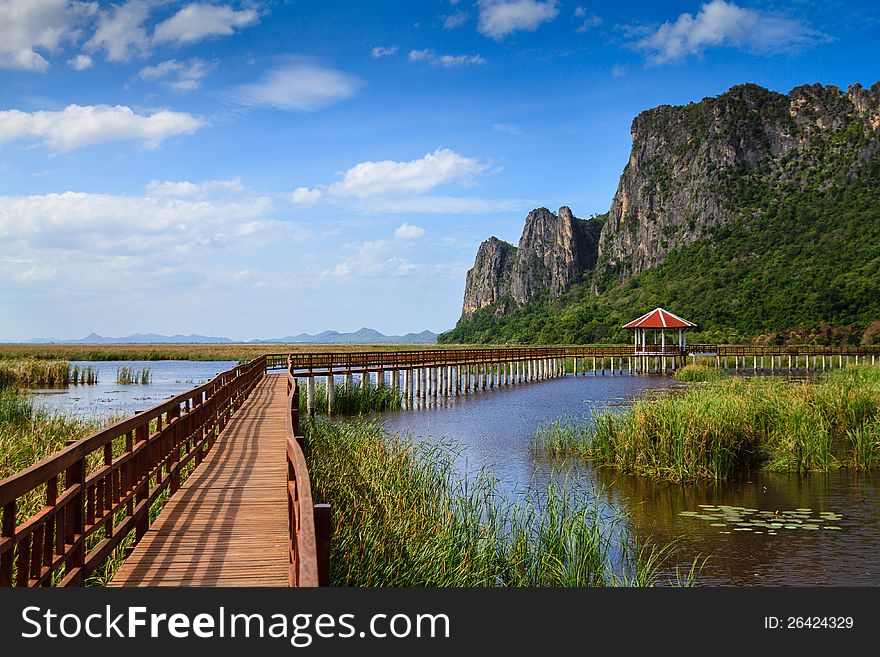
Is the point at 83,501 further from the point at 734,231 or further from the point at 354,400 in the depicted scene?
the point at 734,231

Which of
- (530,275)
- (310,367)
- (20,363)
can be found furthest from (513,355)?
(530,275)

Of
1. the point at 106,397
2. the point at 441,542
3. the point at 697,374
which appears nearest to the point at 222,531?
the point at 441,542

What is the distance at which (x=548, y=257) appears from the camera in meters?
184

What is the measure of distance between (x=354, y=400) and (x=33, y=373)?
1809 cm

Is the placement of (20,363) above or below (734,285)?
below

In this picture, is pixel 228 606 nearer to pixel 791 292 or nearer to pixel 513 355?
pixel 513 355

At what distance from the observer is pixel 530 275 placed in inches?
7249

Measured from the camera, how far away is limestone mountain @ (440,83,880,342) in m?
86.9

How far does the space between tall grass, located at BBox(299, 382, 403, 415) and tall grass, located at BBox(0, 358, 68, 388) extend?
46.1 ft

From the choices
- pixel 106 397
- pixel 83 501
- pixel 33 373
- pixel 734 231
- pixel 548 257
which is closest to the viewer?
pixel 83 501

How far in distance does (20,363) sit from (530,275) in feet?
500

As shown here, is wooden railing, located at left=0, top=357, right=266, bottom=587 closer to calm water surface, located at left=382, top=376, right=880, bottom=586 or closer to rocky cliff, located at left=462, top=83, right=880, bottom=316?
calm water surface, located at left=382, top=376, right=880, bottom=586

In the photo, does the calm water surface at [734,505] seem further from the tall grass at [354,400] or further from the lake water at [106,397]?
the lake water at [106,397]

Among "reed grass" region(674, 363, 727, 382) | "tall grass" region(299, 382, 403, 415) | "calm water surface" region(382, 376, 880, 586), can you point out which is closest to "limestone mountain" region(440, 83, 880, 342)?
"reed grass" region(674, 363, 727, 382)
